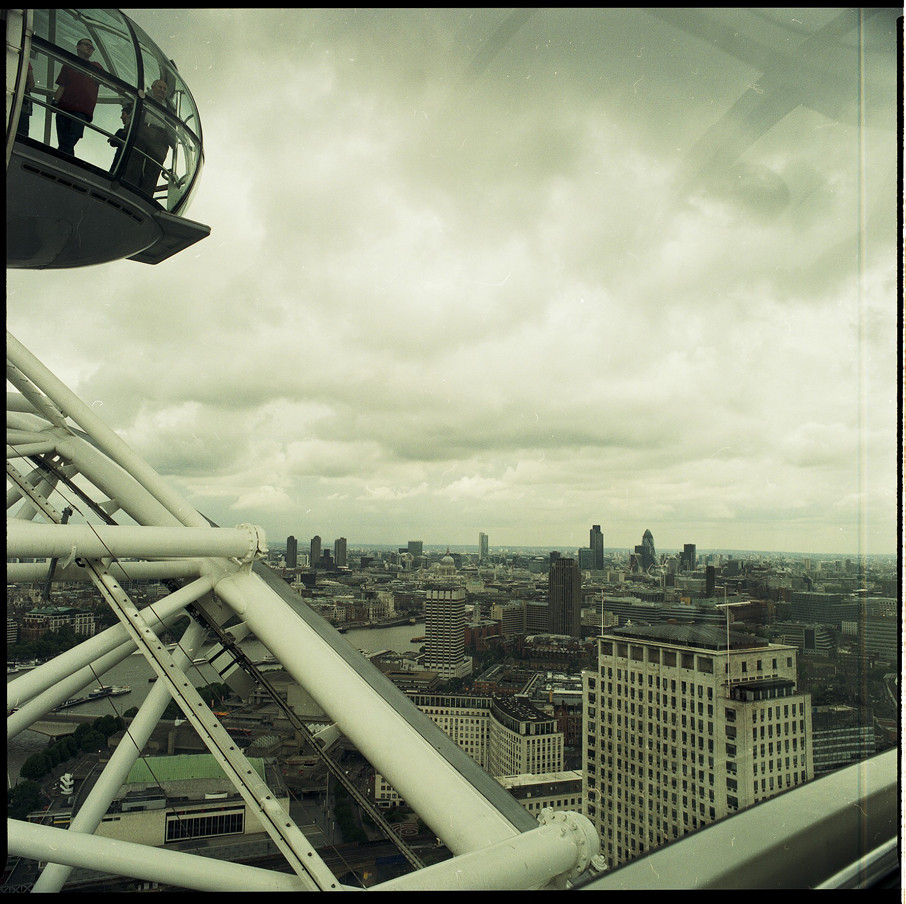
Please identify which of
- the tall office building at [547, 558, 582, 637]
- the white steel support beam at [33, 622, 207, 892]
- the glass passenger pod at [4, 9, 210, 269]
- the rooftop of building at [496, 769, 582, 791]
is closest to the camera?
the glass passenger pod at [4, 9, 210, 269]

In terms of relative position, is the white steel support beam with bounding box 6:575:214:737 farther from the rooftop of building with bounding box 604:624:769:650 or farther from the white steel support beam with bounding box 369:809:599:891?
the rooftop of building with bounding box 604:624:769:650

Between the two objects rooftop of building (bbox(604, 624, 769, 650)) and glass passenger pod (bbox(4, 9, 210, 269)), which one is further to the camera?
rooftop of building (bbox(604, 624, 769, 650))

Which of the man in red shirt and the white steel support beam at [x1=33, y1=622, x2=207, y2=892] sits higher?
the man in red shirt

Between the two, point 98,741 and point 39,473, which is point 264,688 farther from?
point 39,473

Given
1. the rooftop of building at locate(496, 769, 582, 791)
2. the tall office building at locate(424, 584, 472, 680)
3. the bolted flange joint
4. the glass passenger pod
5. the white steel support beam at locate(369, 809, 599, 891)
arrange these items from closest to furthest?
the white steel support beam at locate(369, 809, 599, 891)
the bolted flange joint
the glass passenger pod
the rooftop of building at locate(496, 769, 582, 791)
the tall office building at locate(424, 584, 472, 680)

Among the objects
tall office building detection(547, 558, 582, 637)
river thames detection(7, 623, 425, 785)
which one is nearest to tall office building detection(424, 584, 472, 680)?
river thames detection(7, 623, 425, 785)
